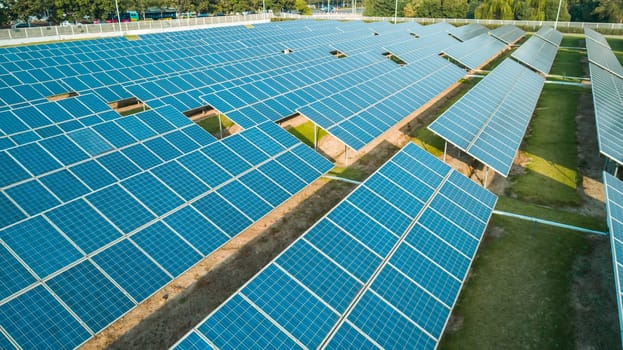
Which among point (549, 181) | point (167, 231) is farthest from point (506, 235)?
point (167, 231)

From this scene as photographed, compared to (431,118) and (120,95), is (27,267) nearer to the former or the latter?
(120,95)

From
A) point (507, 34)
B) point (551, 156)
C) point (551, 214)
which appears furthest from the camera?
point (507, 34)

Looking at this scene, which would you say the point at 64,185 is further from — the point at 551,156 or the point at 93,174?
the point at 551,156

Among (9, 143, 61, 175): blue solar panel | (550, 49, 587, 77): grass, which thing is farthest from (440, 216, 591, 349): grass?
(550, 49, 587, 77): grass

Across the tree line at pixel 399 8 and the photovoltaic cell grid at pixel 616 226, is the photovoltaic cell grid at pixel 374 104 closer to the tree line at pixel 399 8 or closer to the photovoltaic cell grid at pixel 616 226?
the photovoltaic cell grid at pixel 616 226

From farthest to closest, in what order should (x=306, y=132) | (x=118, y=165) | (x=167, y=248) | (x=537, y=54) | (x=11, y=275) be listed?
(x=537, y=54) < (x=306, y=132) < (x=118, y=165) < (x=167, y=248) < (x=11, y=275)

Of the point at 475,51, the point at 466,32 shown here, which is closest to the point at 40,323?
the point at 475,51
